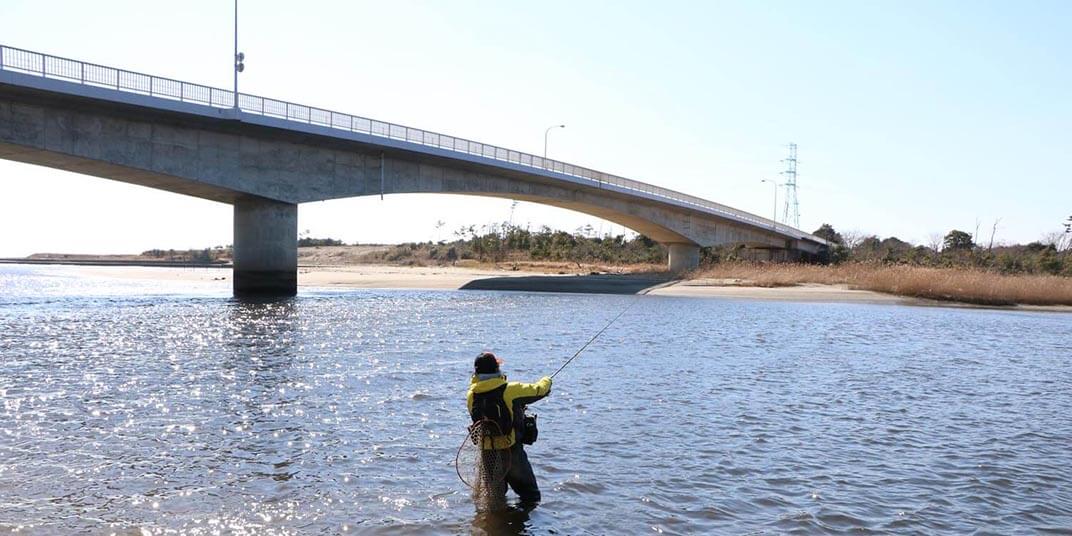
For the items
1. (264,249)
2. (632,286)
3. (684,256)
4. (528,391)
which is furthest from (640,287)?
(528,391)

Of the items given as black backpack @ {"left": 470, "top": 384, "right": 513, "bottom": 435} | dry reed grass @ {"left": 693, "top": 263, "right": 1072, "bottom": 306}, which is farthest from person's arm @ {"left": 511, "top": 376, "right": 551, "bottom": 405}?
dry reed grass @ {"left": 693, "top": 263, "right": 1072, "bottom": 306}

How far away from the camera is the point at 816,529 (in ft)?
23.9

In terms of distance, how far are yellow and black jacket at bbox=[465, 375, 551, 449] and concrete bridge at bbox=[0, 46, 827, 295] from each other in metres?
24.8

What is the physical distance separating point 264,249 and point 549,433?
93.3 feet

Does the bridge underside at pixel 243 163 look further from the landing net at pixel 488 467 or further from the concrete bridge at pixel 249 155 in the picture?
the landing net at pixel 488 467

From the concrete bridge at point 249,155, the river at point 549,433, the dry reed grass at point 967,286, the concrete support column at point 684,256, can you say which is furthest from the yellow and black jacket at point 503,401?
the concrete support column at point 684,256

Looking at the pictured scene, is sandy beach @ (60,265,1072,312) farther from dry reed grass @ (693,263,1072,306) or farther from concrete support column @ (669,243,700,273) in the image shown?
concrete support column @ (669,243,700,273)

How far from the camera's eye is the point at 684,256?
222ft

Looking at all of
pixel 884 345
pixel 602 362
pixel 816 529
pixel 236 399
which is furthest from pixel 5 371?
pixel 884 345

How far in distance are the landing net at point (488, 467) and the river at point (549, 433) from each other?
0.57 ft

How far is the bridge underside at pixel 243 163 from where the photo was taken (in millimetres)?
28531

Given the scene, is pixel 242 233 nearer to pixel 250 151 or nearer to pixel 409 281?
pixel 250 151

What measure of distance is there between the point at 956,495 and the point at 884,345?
46.7 feet

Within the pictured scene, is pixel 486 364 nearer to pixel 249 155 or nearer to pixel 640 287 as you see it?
pixel 249 155
